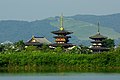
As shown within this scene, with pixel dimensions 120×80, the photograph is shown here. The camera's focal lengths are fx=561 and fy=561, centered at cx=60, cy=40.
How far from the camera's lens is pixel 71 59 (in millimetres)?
58219

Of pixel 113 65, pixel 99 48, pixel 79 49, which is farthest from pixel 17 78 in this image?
pixel 99 48

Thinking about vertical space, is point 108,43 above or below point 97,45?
above

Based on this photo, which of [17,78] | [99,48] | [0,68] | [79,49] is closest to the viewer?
[17,78]

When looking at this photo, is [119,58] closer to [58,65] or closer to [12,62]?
[58,65]

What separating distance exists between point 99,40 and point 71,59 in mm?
21819

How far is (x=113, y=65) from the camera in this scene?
190 ft

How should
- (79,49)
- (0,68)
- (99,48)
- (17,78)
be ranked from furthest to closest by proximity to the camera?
1. (99,48)
2. (79,49)
3. (0,68)
4. (17,78)

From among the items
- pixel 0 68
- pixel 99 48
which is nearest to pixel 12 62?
pixel 0 68

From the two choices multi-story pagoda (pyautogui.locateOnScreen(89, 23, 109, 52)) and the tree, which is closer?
multi-story pagoda (pyautogui.locateOnScreen(89, 23, 109, 52))

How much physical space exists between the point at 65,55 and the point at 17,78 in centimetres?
1961

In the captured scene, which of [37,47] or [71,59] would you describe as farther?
[37,47]

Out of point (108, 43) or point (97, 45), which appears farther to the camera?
point (108, 43)

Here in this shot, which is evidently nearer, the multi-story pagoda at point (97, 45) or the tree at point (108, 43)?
the multi-story pagoda at point (97, 45)

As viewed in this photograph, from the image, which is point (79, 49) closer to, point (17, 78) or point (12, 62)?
point (12, 62)
